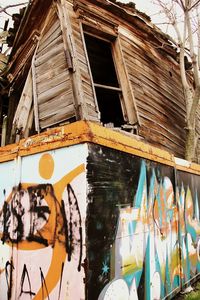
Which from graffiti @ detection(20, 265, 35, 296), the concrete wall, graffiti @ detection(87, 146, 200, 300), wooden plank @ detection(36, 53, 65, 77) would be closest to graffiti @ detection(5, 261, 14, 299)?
the concrete wall

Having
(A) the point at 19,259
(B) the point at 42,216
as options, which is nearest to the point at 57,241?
(B) the point at 42,216

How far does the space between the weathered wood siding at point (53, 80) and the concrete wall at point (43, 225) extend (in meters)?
2.31

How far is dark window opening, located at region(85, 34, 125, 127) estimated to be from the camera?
7633mm

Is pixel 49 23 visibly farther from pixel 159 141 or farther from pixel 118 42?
pixel 159 141

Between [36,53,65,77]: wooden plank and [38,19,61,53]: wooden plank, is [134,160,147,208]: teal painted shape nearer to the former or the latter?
[36,53,65,77]: wooden plank

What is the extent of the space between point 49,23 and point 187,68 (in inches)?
230

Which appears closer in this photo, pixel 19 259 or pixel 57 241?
pixel 57 241

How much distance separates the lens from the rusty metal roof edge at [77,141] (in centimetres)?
261

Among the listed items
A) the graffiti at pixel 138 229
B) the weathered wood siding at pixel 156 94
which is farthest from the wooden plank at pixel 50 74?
the graffiti at pixel 138 229

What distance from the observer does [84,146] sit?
8.40 ft

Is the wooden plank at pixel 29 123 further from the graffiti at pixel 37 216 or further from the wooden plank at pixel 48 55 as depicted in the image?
the graffiti at pixel 37 216

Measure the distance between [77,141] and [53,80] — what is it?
3636mm

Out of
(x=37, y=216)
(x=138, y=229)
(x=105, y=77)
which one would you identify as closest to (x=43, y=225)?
(x=37, y=216)

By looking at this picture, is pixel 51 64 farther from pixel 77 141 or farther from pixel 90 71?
pixel 77 141
